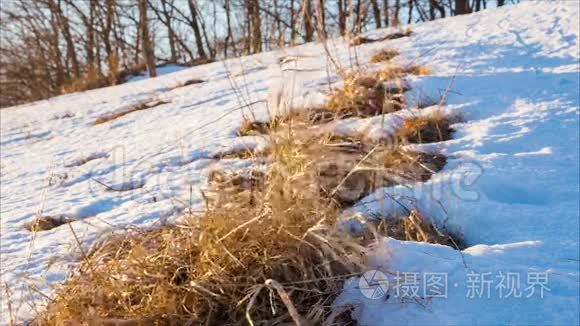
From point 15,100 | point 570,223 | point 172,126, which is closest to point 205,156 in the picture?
point 172,126

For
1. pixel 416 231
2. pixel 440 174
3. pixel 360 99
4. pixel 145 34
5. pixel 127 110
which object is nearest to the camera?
pixel 416 231

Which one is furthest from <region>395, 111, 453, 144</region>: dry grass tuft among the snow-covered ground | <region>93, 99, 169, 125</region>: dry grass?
<region>93, 99, 169, 125</region>: dry grass

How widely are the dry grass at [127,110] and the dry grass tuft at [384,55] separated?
5.78 feet

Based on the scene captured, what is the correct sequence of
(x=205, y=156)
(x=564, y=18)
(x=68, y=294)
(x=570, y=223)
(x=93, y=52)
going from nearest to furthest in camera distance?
1. (x=68, y=294)
2. (x=570, y=223)
3. (x=205, y=156)
4. (x=564, y=18)
5. (x=93, y=52)

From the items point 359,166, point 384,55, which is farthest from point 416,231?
point 384,55

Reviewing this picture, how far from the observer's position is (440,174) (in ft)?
6.18

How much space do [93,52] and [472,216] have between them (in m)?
13.9

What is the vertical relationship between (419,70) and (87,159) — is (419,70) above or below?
above

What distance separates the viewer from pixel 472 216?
1591 millimetres

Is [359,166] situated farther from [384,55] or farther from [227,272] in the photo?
[384,55]

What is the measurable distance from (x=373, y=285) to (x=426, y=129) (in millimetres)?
1381

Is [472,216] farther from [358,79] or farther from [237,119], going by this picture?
[237,119]

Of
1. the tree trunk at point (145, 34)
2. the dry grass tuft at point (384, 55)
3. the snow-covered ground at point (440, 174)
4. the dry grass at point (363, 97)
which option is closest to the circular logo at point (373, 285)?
the snow-covered ground at point (440, 174)

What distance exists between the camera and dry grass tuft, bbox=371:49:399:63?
3807 mm
